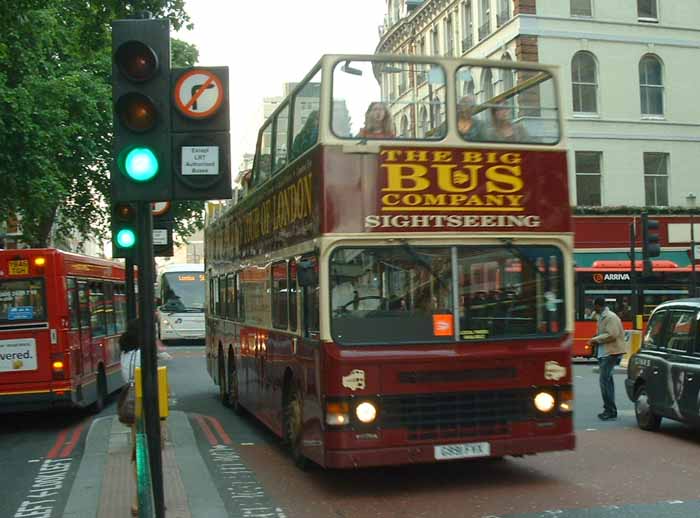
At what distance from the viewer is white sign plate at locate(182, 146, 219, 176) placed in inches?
263

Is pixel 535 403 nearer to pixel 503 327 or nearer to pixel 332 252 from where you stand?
pixel 503 327

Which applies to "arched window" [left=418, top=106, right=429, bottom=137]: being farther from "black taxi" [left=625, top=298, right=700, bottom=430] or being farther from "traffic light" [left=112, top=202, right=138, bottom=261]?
"black taxi" [left=625, top=298, right=700, bottom=430]

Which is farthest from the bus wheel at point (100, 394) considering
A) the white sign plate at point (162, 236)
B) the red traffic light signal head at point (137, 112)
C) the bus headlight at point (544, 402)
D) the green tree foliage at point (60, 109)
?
the red traffic light signal head at point (137, 112)

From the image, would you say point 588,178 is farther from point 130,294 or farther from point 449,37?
point 130,294

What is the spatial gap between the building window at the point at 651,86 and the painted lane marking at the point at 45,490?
99.2ft

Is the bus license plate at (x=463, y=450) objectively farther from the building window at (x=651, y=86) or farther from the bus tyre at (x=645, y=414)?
the building window at (x=651, y=86)

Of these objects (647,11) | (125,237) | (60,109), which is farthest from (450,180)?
(647,11)

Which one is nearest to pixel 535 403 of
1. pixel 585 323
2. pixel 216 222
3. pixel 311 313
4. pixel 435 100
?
pixel 311 313

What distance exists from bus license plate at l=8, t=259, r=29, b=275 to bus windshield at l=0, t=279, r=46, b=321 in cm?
12

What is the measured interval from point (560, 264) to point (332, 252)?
218 cm

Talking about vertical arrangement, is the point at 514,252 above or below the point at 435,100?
below

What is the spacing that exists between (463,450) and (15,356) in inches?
314

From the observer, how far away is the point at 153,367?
664 cm

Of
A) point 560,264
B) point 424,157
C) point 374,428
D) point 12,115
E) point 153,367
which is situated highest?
point 12,115
